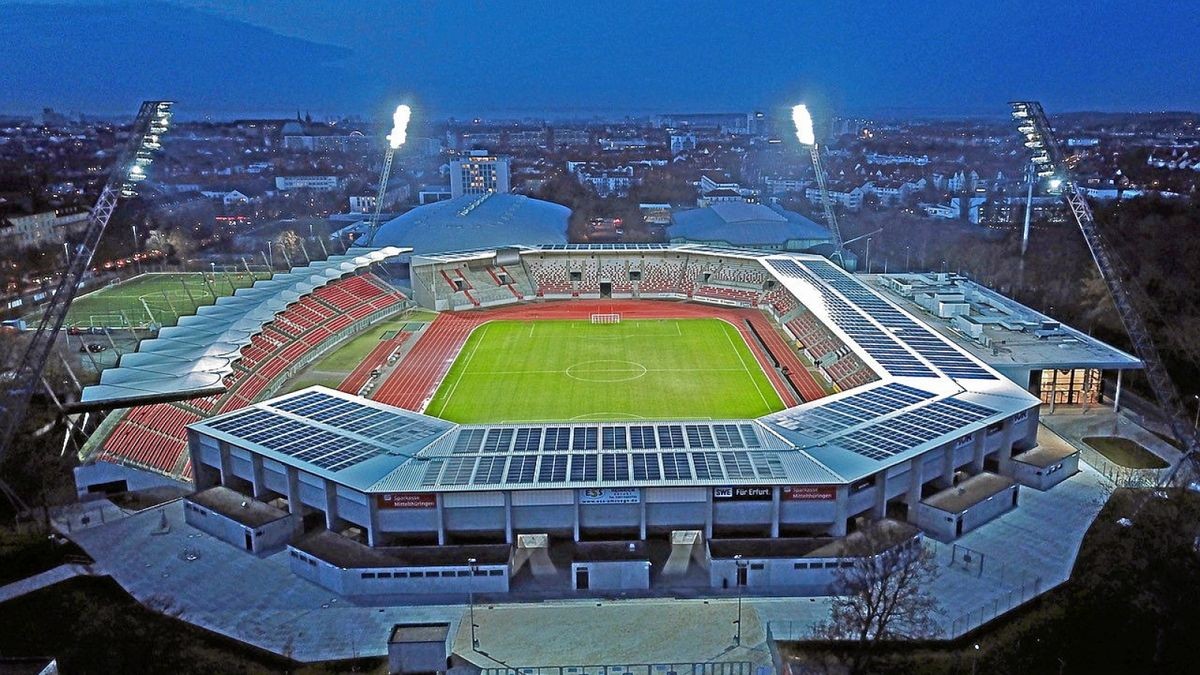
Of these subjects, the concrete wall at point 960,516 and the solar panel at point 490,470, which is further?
the concrete wall at point 960,516

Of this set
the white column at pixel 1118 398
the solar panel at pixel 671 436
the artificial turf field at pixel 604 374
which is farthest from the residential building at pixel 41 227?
the white column at pixel 1118 398

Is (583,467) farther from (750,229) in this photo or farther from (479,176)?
(479,176)

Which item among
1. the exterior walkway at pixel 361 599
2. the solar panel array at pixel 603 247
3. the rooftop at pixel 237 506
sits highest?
the solar panel array at pixel 603 247

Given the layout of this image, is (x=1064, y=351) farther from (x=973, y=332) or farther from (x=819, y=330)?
(x=819, y=330)

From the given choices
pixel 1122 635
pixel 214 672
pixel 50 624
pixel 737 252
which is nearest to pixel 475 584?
pixel 214 672

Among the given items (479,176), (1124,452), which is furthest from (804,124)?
(479,176)

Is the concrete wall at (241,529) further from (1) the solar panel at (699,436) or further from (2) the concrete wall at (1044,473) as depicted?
(2) the concrete wall at (1044,473)
